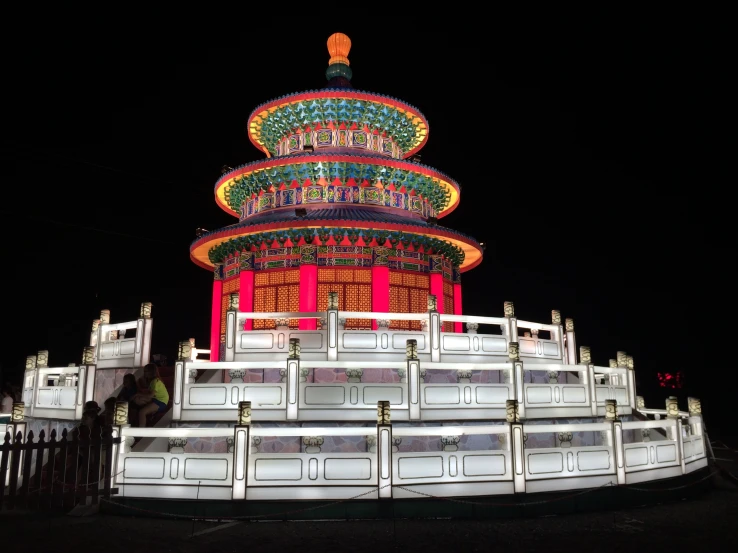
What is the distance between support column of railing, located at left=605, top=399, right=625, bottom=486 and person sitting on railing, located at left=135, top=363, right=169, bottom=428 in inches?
369

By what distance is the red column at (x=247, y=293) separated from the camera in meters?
21.4

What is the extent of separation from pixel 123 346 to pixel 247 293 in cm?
642

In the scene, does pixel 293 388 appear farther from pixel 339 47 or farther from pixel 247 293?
pixel 339 47

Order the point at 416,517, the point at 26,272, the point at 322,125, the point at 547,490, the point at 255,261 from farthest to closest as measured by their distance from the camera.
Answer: the point at 26,272
the point at 322,125
the point at 255,261
the point at 547,490
the point at 416,517

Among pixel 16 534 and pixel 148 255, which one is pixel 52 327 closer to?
pixel 148 255

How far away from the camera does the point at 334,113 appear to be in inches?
934

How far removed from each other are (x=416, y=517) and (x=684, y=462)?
22.5ft

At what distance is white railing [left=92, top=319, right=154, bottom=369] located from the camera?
15.1 metres

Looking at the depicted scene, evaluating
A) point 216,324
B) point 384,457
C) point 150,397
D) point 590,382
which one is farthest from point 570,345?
point 216,324

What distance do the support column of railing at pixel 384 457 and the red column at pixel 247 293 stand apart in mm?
11496

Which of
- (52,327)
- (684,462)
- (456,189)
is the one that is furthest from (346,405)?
(52,327)

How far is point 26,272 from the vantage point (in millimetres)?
34250

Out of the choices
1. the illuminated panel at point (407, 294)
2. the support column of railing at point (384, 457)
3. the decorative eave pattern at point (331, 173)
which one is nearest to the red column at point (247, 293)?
the decorative eave pattern at point (331, 173)

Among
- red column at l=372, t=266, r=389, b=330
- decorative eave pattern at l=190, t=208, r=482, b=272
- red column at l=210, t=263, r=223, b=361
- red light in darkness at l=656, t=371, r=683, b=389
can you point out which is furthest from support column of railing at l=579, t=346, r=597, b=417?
red light in darkness at l=656, t=371, r=683, b=389
